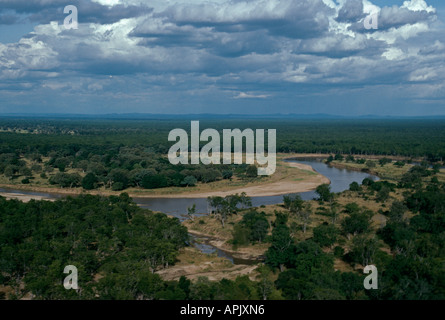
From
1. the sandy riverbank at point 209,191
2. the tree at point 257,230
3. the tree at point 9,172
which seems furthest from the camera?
the tree at point 9,172

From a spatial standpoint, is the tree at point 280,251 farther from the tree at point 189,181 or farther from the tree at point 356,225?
the tree at point 189,181

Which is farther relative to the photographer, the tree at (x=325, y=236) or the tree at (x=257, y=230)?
the tree at (x=257, y=230)

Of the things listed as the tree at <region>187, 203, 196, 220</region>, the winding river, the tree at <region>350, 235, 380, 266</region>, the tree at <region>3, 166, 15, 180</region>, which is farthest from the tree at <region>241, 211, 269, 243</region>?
the tree at <region>3, 166, 15, 180</region>

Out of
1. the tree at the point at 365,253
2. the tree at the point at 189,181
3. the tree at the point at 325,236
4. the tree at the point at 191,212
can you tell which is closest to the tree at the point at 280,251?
the tree at the point at 325,236

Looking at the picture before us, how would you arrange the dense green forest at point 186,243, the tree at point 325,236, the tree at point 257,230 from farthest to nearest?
1. the tree at point 257,230
2. the tree at point 325,236
3. the dense green forest at point 186,243

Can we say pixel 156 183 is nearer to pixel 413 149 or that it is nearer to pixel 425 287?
pixel 425 287

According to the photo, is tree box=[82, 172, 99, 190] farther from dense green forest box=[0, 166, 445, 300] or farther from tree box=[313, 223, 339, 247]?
tree box=[313, 223, 339, 247]

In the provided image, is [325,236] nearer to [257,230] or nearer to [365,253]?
[365,253]

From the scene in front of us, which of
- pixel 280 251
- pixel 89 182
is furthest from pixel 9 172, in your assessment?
pixel 280 251
